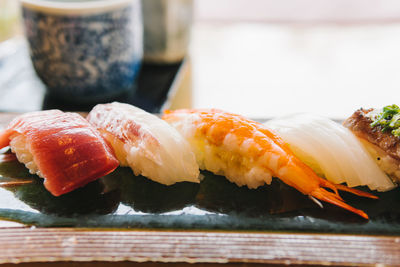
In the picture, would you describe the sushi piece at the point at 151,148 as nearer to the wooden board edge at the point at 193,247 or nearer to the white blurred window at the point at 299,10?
the wooden board edge at the point at 193,247

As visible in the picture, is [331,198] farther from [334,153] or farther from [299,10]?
[299,10]

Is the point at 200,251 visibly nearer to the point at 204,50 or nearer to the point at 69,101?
the point at 69,101

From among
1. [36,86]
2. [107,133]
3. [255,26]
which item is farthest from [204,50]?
[107,133]

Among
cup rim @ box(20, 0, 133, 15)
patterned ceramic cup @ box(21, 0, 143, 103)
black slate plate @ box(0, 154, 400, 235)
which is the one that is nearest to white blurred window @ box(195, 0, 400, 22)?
patterned ceramic cup @ box(21, 0, 143, 103)

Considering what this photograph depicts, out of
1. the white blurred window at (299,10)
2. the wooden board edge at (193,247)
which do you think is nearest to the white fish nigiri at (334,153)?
the wooden board edge at (193,247)

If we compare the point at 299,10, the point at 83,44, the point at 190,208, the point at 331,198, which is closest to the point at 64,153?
the point at 190,208

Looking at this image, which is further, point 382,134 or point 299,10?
point 299,10

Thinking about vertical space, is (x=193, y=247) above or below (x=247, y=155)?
below
